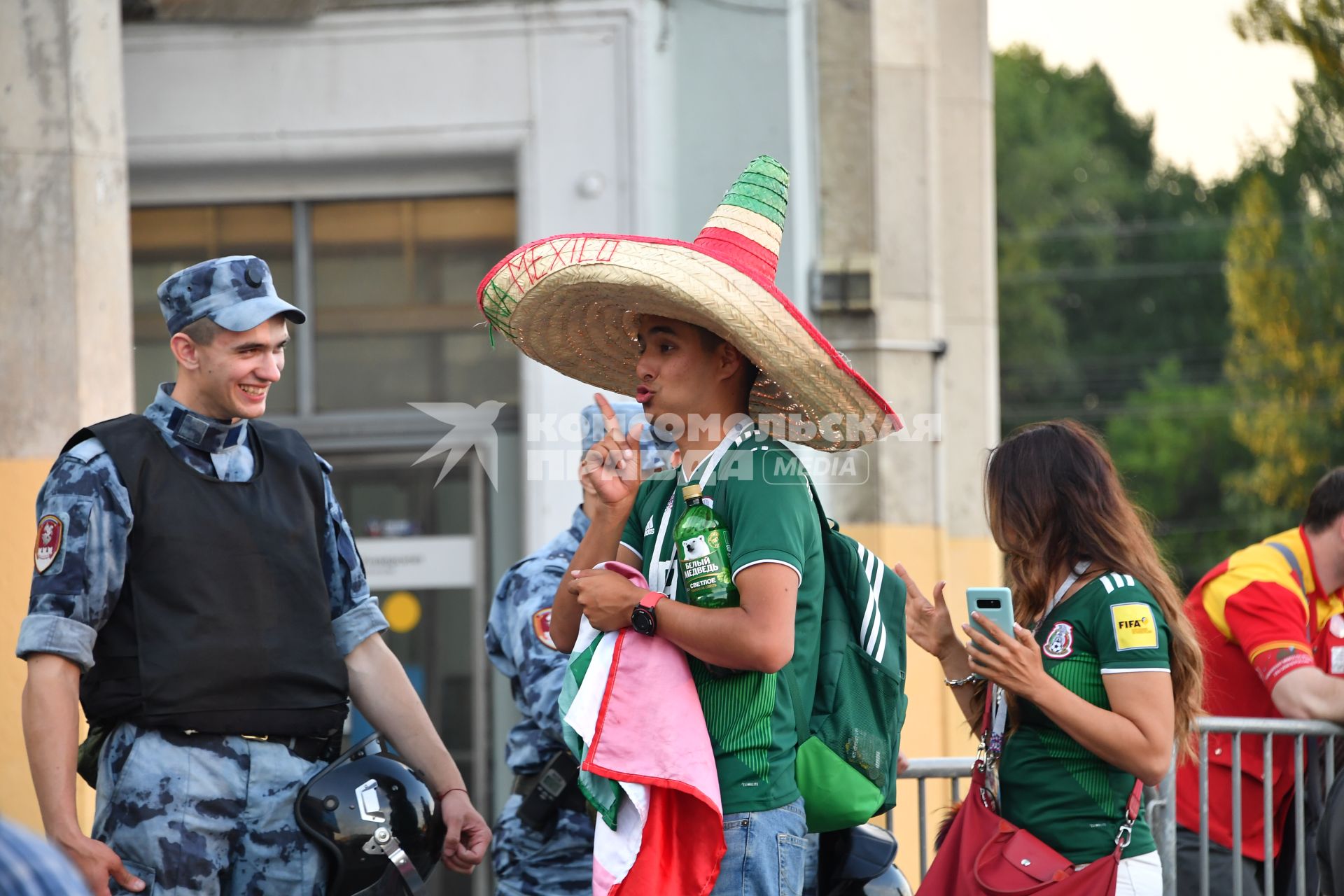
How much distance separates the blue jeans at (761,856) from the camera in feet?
9.82

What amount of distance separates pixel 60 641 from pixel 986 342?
7592 mm

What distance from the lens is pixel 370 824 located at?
360cm

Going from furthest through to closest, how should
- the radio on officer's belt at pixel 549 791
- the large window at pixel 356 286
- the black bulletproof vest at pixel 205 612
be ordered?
the large window at pixel 356 286, the radio on officer's belt at pixel 549 791, the black bulletproof vest at pixel 205 612

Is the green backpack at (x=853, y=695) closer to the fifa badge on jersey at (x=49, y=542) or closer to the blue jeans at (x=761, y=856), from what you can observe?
the blue jeans at (x=761, y=856)

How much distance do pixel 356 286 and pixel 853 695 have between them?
5485 millimetres

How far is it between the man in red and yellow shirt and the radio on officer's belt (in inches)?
93.2

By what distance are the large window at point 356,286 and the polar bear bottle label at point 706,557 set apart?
4.94 metres

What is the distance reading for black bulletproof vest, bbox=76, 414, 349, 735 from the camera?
350 cm

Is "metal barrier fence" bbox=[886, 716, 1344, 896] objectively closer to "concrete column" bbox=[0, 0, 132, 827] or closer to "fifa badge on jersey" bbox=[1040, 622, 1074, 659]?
"fifa badge on jersey" bbox=[1040, 622, 1074, 659]

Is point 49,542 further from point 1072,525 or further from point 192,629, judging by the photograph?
point 1072,525

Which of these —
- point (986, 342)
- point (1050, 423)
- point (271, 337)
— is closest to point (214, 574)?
point (271, 337)

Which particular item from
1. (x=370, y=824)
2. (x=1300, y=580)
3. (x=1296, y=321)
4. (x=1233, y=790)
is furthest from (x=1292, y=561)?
(x=1296, y=321)

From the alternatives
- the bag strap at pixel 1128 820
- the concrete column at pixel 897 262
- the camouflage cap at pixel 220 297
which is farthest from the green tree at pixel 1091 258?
the camouflage cap at pixel 220 297

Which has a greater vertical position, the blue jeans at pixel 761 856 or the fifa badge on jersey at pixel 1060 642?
the fifa badge on jersey at pixel 1060 642
